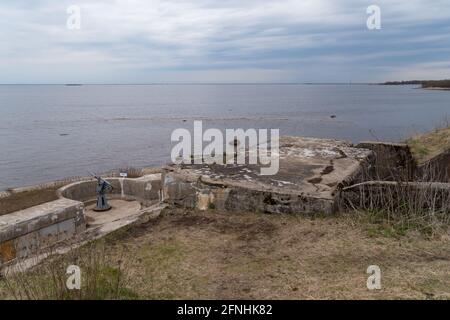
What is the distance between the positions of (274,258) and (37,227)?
20.5ft

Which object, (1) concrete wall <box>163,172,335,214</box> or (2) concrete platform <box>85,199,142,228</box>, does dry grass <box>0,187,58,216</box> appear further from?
(1) concrete wall <box>163,172,335,214</box>

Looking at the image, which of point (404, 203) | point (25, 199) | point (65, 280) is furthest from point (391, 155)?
point (25, 199)

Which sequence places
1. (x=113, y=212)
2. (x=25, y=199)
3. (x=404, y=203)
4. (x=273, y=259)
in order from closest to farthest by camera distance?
(x=273, y=259), (x=404, y=203), (x=113, y=212), (x=25, y=199)

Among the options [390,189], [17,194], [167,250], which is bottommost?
[17,194]

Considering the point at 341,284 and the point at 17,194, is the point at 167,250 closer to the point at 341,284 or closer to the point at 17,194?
the point at 341,284

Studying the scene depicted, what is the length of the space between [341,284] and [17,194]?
15.7 metres

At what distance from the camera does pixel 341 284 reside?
3.66 meters

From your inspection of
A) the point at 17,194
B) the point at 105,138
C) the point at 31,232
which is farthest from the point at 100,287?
the point at 105,138

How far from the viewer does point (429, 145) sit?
40.5 feet

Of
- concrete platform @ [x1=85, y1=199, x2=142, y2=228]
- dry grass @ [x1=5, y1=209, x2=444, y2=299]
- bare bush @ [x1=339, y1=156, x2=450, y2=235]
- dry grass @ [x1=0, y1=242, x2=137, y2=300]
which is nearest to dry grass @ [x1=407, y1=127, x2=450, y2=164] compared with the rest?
bare bush @ [x1=339, y1=156, x2=450, y2=235]

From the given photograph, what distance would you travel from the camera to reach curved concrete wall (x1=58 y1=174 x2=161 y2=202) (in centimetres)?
1337

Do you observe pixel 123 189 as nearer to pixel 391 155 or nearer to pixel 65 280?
pixel 391 155

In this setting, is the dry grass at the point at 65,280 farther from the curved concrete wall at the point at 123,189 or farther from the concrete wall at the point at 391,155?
the curved concrete wall at the point at 123,189
